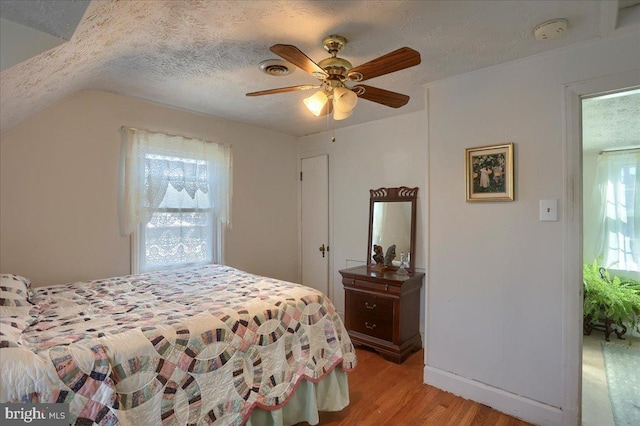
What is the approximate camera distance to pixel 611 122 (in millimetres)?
3010

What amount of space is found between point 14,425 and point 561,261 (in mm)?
2766

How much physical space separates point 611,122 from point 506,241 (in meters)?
2.10

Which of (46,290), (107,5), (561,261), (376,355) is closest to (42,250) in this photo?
(46,290)

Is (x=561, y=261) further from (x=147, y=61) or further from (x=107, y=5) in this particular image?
(x=147, y=61)

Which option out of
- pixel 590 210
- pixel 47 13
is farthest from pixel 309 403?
pixel 590 210

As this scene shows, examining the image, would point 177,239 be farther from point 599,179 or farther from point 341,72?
point 599,179

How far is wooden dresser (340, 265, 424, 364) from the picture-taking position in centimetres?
282

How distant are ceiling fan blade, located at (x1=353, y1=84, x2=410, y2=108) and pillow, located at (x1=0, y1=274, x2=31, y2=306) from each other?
7.25 ft

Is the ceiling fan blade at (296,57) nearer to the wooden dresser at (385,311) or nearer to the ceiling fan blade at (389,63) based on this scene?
the ceiling fan blade at (389,63)

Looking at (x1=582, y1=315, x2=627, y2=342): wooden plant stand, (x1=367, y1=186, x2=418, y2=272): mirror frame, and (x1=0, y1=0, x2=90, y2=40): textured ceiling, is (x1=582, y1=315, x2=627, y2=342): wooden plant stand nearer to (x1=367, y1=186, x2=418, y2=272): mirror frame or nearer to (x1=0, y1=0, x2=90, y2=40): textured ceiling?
(x1=367, y1=186, x2=418, y2=272): mirror frame

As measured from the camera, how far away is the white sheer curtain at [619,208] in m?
3.56

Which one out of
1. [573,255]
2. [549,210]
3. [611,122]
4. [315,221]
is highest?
[611,122]

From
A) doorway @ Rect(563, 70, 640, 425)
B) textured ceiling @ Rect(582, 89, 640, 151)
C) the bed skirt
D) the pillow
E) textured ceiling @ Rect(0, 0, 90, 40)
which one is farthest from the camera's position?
textured ceiling @ Rect(582, 89, 640, 151)

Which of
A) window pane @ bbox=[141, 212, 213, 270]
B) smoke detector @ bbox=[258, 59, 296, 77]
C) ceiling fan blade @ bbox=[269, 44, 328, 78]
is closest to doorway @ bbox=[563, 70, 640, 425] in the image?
ceiling fan blade @ bbox=[269, 44, 328, 78]
